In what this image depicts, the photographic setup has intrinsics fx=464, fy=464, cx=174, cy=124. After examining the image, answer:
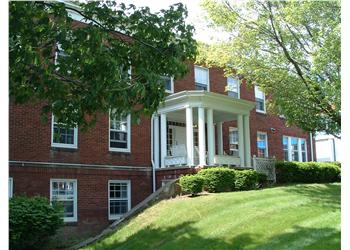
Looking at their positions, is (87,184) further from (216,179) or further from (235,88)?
(235,88)

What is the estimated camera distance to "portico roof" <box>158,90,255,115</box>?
2002cm

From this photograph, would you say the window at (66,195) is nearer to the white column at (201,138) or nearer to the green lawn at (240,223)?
the green lawn at (240,223)

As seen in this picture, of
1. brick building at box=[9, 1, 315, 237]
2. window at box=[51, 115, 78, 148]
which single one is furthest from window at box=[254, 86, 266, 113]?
window at box=[51, 115, 78, 148]

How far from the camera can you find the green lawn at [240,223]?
10789 mm

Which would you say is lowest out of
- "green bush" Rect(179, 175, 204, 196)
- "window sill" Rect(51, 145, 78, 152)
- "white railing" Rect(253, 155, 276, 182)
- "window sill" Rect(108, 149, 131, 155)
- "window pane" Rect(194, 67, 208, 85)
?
"green bush" Rect(179, 175, 204, 196)

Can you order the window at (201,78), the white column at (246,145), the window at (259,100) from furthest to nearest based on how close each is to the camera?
the window at (259,100) → the window at (201,78) → the white column at (246,145)

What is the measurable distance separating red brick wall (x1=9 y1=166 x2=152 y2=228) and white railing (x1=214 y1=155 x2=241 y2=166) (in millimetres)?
3253

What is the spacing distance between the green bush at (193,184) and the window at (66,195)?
14.2 feet

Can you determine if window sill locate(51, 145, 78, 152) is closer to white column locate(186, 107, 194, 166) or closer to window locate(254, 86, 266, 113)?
white column locate(186, 107, 194, 166)

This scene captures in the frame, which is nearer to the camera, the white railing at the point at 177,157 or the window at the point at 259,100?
the white railing at the point at 177,157

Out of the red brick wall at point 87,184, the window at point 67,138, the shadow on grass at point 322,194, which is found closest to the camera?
the shadow on grass at point 322,194

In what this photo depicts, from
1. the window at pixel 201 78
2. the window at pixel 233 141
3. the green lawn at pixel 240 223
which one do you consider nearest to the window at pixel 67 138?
the green lawn at pixel 240 223

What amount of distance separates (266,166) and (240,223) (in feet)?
33.4

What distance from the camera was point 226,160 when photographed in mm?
20984
